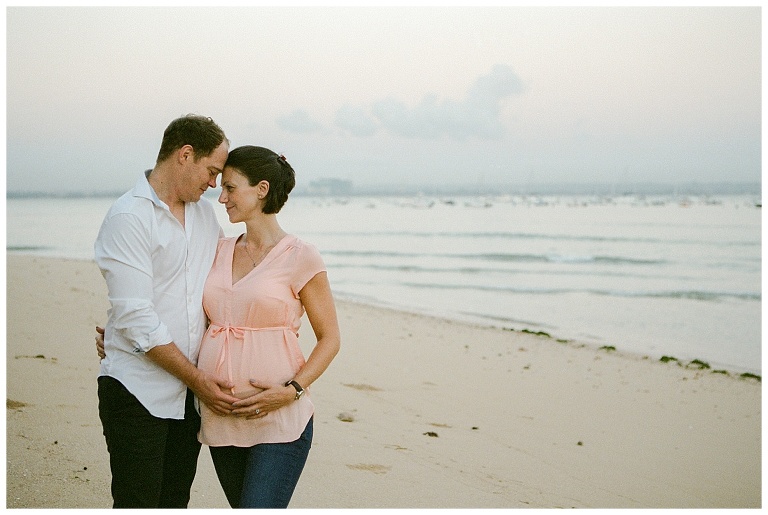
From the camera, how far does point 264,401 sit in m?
2.59

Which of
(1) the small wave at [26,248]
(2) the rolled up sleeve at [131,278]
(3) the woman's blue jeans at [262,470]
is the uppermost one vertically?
(2) the rolled up sleeve at [131,278]

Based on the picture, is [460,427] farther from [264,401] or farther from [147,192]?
[147,192]

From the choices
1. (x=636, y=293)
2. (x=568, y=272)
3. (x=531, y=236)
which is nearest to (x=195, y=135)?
(x=636, y=293)

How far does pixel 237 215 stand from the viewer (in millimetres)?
2664

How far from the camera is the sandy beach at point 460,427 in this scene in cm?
433

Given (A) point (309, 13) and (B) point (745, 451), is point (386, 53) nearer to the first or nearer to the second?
(A) point (309, 13)

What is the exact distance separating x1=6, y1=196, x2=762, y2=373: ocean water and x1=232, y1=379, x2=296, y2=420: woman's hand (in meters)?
8.28

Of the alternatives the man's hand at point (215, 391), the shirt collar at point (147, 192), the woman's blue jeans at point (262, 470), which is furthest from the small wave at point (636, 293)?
the shirt collar at point (147, 192)

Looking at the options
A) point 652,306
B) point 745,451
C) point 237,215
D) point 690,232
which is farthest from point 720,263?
point 237,215

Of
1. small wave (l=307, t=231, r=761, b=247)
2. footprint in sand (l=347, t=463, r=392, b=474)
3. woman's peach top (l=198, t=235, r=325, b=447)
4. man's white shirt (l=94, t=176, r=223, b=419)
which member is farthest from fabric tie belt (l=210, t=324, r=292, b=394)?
small wave (l=307, t=231, r=761, b=247)

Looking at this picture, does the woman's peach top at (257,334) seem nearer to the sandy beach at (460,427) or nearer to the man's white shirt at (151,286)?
the man's white shirt at (151,286)

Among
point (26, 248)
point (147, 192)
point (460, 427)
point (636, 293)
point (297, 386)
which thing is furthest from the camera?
point (26, 248)

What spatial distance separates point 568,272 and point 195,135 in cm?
1948

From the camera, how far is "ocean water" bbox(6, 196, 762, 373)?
12438 mm
